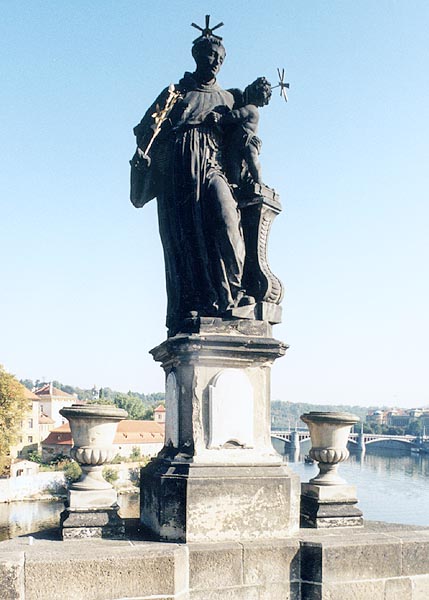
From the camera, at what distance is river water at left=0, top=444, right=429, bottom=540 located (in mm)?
39625

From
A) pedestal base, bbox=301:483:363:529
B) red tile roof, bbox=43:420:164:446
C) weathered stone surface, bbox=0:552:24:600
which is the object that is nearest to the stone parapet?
weathered stone surface, bbox=0:552:24:600

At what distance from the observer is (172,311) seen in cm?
534

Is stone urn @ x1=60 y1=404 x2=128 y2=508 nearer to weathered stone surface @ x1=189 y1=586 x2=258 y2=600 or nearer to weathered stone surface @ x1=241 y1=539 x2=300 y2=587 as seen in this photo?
weathered stone surface @ x1=189 y1=586 x2=258 y2=600

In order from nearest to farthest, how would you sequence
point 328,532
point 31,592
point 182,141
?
point 31,592
point 328,532
point 182,141

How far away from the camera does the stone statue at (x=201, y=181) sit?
4914mm

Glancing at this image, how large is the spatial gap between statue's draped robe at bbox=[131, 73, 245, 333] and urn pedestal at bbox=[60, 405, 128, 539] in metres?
0.99

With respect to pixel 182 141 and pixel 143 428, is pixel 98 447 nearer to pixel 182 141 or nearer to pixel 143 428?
pixel 182 141

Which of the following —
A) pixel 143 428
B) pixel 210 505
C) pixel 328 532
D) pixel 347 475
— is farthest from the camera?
pixel 143 428

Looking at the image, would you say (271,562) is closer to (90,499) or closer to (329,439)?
(329,439)

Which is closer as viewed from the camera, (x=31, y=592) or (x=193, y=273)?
(x=31, y=592)

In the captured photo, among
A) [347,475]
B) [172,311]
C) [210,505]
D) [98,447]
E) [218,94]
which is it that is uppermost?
[218,94]

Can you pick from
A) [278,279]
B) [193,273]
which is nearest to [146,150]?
[193,273]

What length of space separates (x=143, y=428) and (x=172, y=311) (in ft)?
220

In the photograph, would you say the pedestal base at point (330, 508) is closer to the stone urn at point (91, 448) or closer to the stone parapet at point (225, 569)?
the stone parapet at point (225, 569)
